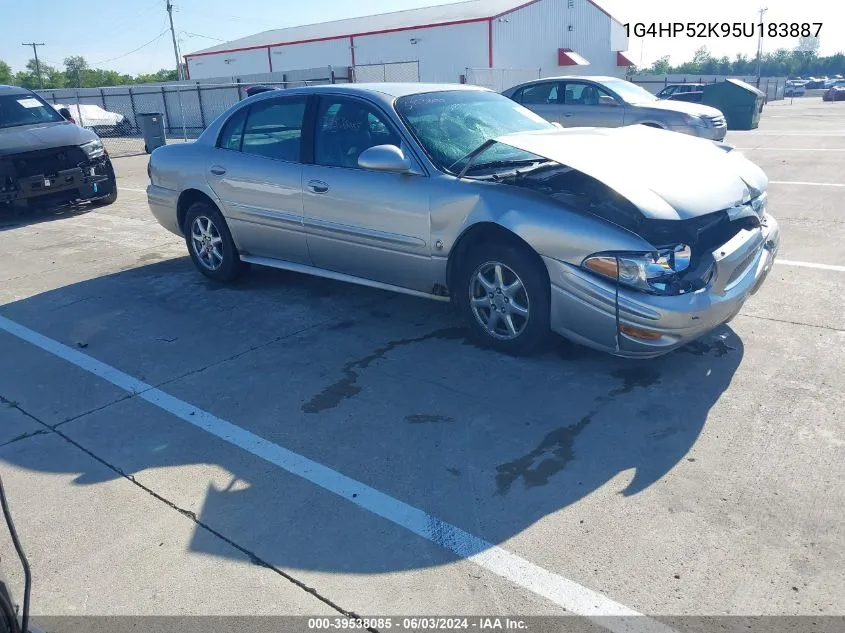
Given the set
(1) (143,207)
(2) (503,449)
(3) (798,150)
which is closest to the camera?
(2) (503,449)

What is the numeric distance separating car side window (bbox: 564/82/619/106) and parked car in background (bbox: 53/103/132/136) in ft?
53.6

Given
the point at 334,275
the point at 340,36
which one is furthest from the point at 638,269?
the point at 340,36

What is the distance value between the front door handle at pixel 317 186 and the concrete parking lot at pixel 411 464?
3.12 ft

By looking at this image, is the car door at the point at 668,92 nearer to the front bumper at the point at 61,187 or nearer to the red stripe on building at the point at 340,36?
the red stripe on building at the point at 340,36

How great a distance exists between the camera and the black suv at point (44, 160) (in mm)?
9430

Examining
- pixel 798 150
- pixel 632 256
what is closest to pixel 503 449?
pixel 632 256

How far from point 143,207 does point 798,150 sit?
12.4m

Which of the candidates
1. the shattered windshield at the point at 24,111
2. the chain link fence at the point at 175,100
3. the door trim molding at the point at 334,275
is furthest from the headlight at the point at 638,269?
the chain link fence at the point at 175,100

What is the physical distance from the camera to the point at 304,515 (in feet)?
10.1

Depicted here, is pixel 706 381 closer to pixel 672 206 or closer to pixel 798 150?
pixel 672 206

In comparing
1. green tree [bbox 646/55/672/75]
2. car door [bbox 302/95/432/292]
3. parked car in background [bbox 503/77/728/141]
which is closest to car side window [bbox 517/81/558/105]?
parked car in background [bbox 503/77/728/141]

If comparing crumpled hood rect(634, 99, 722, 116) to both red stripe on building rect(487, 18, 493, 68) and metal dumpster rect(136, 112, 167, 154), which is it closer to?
metal dumpster rect(136, 112, 167, 154)

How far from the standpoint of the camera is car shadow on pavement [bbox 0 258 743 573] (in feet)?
9.97

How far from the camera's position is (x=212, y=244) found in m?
6.37
